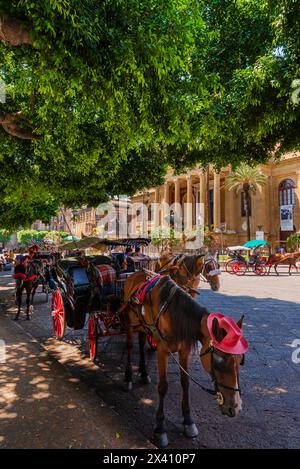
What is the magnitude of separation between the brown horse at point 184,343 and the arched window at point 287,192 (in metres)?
46.6

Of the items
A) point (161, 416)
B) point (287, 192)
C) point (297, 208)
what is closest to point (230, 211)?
point (287, 192)

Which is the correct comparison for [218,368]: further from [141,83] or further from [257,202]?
[257,202]

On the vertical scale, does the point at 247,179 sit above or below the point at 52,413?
above

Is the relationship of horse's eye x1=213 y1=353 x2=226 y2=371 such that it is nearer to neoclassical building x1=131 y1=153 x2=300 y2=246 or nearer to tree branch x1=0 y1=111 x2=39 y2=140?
tree branch x1=0 y1=111 x2=39 y2=140

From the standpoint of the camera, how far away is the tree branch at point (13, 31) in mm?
3737

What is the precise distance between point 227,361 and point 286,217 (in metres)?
47.2

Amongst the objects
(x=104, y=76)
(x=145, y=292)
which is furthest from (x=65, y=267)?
(x=104, y=76)

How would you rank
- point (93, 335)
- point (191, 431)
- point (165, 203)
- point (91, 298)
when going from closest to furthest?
point (191, 431) < point (93, 335) < point (91, 298) < point (165, 203)

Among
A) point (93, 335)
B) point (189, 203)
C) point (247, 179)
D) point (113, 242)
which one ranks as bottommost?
point (93, 335)

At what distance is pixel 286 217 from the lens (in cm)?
4600

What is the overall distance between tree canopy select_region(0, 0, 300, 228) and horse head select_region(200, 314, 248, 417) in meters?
3.29

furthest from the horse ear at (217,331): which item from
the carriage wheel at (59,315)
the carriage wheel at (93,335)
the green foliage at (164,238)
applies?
the green foliage at (164,238)

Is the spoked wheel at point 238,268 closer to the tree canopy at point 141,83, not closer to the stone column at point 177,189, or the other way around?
the tree canopy at point 141,83
